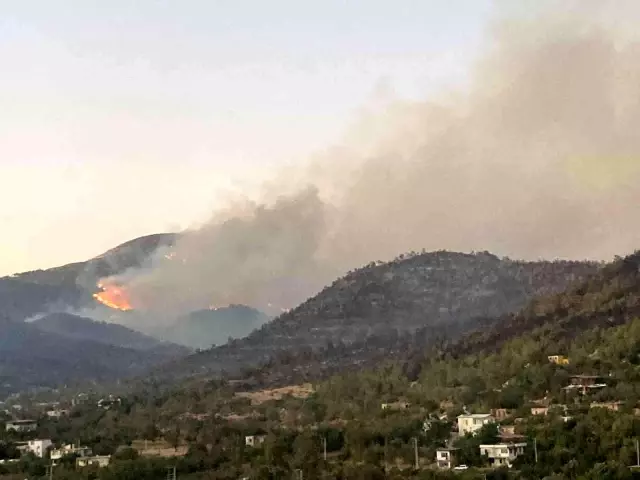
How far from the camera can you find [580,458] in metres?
34.8

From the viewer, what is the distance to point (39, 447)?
→ 51.5m

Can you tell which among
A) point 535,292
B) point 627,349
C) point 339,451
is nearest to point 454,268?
point 535,292

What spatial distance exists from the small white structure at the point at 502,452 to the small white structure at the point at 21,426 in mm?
33235

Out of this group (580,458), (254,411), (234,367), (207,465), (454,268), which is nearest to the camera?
(580,458)

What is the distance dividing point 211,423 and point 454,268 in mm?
93906

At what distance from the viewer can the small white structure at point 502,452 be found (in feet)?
123

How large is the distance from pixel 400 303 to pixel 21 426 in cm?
7442

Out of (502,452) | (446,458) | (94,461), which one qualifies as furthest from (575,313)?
(94,461)

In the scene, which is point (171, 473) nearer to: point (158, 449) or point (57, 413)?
point (158, 449)

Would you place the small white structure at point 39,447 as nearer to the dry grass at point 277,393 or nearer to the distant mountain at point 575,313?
the dry grass at point 277,393

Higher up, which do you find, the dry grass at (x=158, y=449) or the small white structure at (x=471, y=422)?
the small white structure at (x=471, y=422)

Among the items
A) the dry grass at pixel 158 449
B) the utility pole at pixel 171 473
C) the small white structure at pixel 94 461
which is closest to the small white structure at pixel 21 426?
the dry grass at pixel 158 449

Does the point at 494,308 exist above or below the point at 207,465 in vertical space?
above

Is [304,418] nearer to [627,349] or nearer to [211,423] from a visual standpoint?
[211,423]
